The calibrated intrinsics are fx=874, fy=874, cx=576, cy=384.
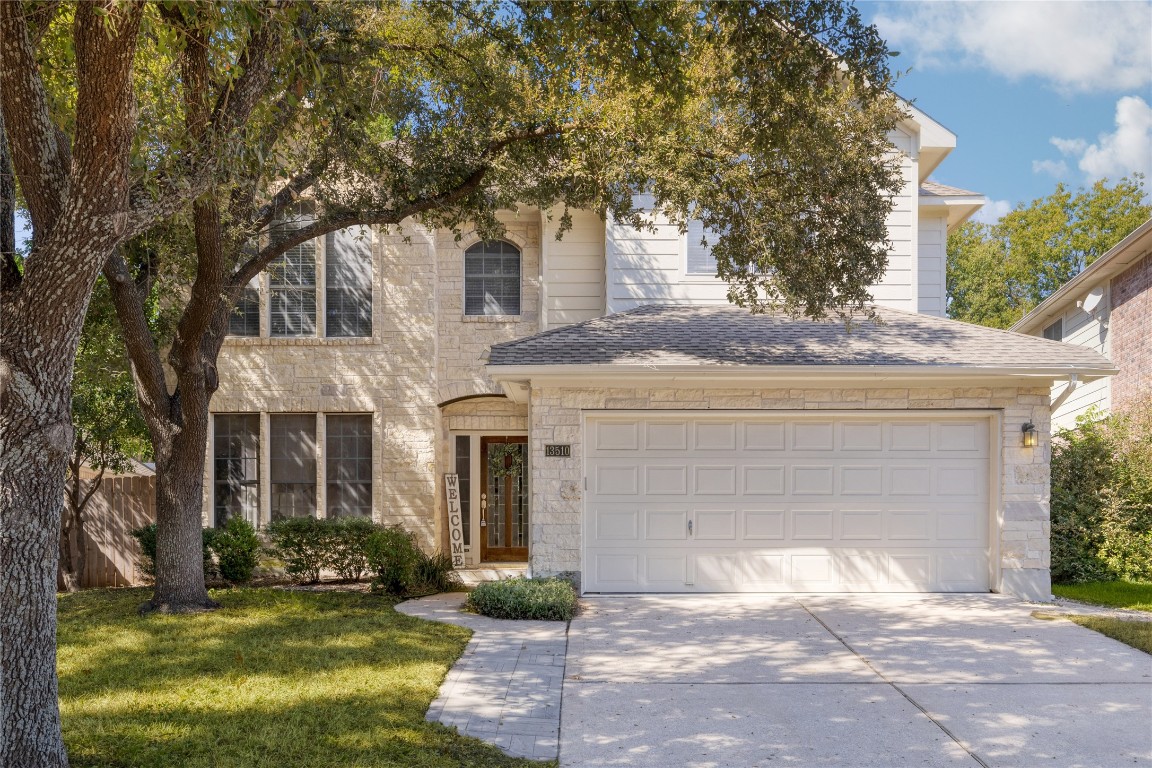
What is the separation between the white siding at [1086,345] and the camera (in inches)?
681

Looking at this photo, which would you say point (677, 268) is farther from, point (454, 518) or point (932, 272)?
point (454, 518)

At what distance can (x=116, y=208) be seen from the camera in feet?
14.9

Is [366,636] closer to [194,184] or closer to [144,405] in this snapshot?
[144,405]

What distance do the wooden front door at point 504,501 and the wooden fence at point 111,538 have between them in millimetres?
5392

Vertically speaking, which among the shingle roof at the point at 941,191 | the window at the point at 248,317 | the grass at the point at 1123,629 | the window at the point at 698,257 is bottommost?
the grass at the point at 1123,629

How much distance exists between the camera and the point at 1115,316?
661 inches

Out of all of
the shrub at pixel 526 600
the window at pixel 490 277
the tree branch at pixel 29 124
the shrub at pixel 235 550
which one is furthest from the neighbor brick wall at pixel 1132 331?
the tree branch at pixel 29 124

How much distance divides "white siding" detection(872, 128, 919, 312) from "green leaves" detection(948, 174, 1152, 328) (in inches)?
1007

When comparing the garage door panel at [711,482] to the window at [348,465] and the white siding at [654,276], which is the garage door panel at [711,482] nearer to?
the white siding at [654,276]

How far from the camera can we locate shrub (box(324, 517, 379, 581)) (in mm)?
12812

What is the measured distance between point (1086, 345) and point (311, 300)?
51.7ft

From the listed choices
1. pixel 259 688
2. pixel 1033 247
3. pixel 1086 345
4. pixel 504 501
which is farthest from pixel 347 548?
pixel 1033 247

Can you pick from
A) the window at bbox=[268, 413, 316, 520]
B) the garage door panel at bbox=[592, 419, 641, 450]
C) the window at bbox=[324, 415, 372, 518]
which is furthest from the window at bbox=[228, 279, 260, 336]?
the garage door panel at bbox=[592, 419, 641, 450]

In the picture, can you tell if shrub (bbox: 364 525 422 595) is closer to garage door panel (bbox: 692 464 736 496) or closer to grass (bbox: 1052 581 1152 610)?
garage door panel (bbox: 692 464 736 496)
